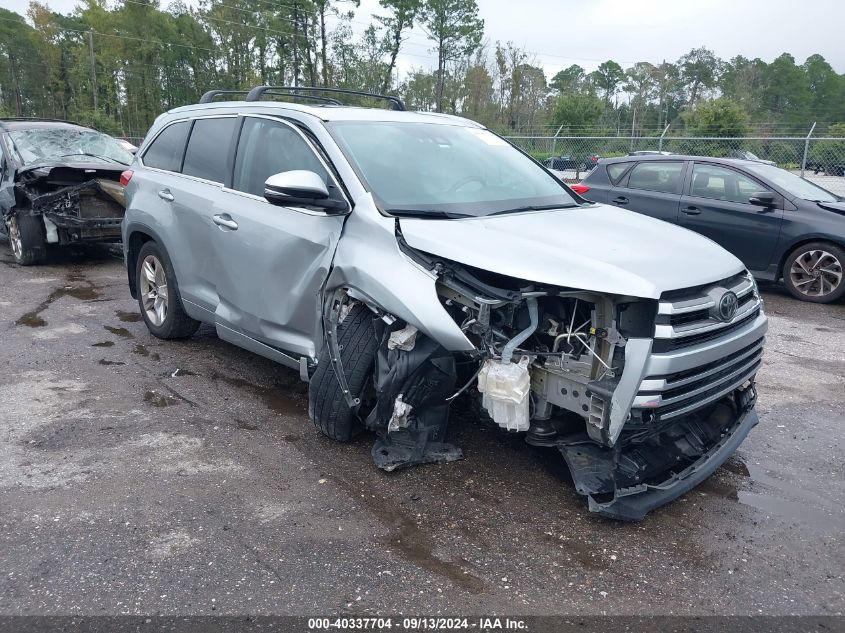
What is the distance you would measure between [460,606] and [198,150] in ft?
12.7

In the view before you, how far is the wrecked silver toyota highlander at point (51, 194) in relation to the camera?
8703 mm

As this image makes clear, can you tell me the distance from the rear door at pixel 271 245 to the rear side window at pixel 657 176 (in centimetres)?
605

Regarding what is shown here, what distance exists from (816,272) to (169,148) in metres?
7.11

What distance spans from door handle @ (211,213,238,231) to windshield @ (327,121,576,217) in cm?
92

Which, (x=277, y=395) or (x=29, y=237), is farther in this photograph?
(x=29, y=237)

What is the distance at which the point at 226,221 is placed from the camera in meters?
4.45

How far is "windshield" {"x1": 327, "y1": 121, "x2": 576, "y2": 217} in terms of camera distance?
12.4 ft

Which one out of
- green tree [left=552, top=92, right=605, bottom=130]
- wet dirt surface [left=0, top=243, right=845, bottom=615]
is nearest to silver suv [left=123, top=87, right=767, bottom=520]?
wet dirt surface [left=0, top=243, right=845, bottom=615]

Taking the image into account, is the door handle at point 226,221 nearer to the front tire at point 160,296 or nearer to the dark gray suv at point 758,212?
the front tire at point 160,296

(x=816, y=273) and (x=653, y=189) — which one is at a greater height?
(x=653, y=189)

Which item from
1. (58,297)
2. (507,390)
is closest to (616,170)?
(507,390)

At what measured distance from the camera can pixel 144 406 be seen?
4535 mm

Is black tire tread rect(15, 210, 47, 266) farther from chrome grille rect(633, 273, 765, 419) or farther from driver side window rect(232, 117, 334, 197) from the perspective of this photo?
chrome grille rect(633, 273, 765, 419)

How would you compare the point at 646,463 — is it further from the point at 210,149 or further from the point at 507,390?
the point at 210,149
